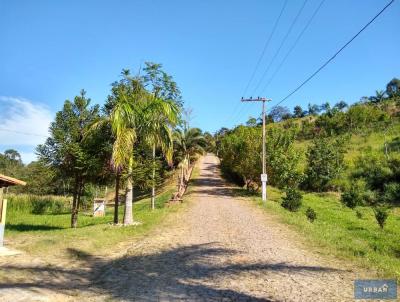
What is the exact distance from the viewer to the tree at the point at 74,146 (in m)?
18.3

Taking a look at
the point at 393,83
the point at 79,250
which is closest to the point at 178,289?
the point at 79,250

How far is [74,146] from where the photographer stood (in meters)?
18.6

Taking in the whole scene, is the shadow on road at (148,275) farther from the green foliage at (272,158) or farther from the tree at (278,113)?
the tree at (278,113)

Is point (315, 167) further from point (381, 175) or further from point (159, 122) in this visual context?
point (159, 122)

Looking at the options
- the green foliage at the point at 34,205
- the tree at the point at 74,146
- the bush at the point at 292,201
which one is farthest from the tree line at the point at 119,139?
the green foliage at the point at 34,205

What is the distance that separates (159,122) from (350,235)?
9315 millimetres

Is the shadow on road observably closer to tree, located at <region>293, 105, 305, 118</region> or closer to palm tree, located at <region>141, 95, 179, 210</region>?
palm tree, located at <region>141, 95, 179, 210</region>

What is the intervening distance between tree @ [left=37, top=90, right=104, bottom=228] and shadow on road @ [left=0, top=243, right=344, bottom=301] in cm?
709

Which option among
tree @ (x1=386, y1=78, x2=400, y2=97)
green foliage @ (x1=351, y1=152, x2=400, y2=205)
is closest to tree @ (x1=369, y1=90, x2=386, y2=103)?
tree @ (x1=386, y1=78, x2=400, y2=97)

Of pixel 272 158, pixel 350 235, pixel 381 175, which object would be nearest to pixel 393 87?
pixel 381 175

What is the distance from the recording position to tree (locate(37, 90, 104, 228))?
18297 mm

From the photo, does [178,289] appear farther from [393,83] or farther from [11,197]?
[393,83]

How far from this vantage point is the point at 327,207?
31328 millimetres

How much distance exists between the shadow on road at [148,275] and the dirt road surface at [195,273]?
2 centimetres
